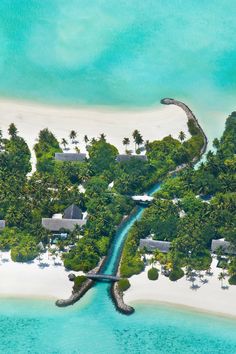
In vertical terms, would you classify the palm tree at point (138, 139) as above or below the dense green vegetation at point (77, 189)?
above

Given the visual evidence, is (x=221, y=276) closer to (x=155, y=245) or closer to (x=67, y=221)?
(x=155, y=245)

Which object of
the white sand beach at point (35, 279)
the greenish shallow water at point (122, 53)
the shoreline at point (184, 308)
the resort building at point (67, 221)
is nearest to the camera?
the shoreline at point (184, 308)

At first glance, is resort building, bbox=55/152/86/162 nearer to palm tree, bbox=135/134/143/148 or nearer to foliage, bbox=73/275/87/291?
palm tree, bbox=135/134/143/148

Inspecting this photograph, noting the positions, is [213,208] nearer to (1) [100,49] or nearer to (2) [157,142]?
(2) [157,142]

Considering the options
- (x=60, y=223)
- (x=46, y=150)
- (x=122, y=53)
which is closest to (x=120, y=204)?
(x=60, y=223)

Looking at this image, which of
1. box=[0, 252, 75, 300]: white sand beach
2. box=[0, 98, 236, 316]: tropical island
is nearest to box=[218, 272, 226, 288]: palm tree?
box=[0, 98, 236, 316]: tropical island

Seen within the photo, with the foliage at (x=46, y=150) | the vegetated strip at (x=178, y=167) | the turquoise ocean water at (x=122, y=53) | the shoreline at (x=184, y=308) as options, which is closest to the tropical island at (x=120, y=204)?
the foliage at (x=46, y=150)

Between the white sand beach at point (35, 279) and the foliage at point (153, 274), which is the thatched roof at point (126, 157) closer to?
the white sand beach at point (35, 279)
